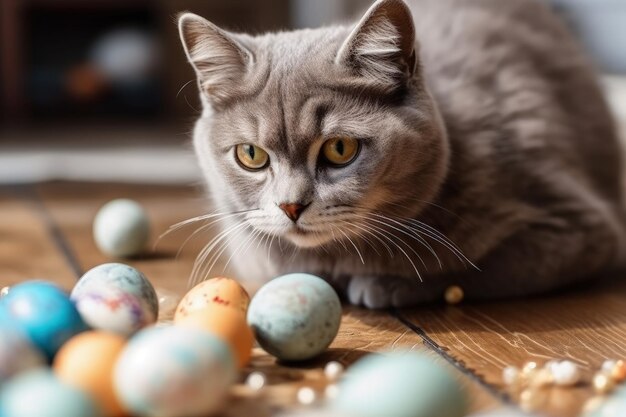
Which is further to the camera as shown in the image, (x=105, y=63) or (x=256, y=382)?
(x=105, y=63)

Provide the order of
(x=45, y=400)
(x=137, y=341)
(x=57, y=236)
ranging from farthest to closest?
(x=57, y=236)
(x=137, y=341)
(x=45, y=400)

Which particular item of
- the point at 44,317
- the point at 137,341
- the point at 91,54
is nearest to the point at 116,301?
the point at 44,317

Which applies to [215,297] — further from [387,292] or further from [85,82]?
[85,82]

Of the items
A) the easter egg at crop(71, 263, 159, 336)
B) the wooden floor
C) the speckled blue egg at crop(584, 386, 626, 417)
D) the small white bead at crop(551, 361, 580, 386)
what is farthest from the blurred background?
the speckled blue egg at crop(584, 386, 626, 417)

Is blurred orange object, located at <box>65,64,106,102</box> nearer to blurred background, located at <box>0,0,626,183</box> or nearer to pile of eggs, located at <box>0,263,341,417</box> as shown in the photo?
blurred background, located at <box>0,0,626,183</box>

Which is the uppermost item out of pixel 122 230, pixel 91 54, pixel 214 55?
pixel 214 55

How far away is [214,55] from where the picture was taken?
1.65 meters

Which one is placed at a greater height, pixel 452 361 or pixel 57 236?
pixel 452 361

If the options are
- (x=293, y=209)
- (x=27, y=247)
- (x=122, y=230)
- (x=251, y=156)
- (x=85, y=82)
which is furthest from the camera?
(x=85, y=82)

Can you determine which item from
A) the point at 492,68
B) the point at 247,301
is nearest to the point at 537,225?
the point at 492,68

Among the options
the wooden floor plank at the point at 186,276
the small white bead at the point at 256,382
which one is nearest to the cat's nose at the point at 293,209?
the wooden floor plank at the point at 186,276

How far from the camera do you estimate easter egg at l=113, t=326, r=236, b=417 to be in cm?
100

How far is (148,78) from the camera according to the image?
5.31 m

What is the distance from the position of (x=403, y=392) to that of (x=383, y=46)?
77 centimetres
